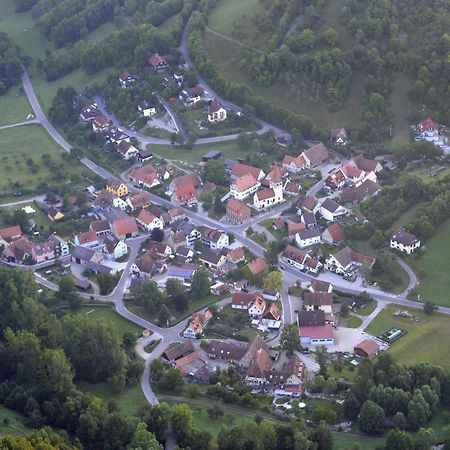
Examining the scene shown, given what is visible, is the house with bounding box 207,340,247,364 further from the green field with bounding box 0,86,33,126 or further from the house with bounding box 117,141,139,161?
the green field with bounding box 0,86,33,126

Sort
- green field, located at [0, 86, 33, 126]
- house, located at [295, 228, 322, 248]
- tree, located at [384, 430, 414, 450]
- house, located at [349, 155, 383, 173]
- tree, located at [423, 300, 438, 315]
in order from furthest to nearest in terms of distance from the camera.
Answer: green field, located at [0, 86, 33, 126] → house, located at [349, 155, 383, 173] → house, located at [295, 228, 322, 248] → tree, located at [423, 300, 438, 315] → tree, located at [384, 430, 414, 450]

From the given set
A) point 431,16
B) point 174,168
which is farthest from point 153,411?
point 431,16

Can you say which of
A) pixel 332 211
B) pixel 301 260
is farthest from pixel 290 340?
pixel 332 211

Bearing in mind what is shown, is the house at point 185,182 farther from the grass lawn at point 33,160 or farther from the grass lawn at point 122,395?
the grass lawn at point 122,395

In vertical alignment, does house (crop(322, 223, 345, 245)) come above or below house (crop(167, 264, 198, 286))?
above

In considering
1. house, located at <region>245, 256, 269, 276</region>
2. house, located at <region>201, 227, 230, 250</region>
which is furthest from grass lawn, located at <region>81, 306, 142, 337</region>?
house, located at <region>201, 227, 230, 250</region>

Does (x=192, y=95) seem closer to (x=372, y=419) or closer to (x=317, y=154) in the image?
(x=317, y=154)

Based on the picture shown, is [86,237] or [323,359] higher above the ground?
[323,359]
